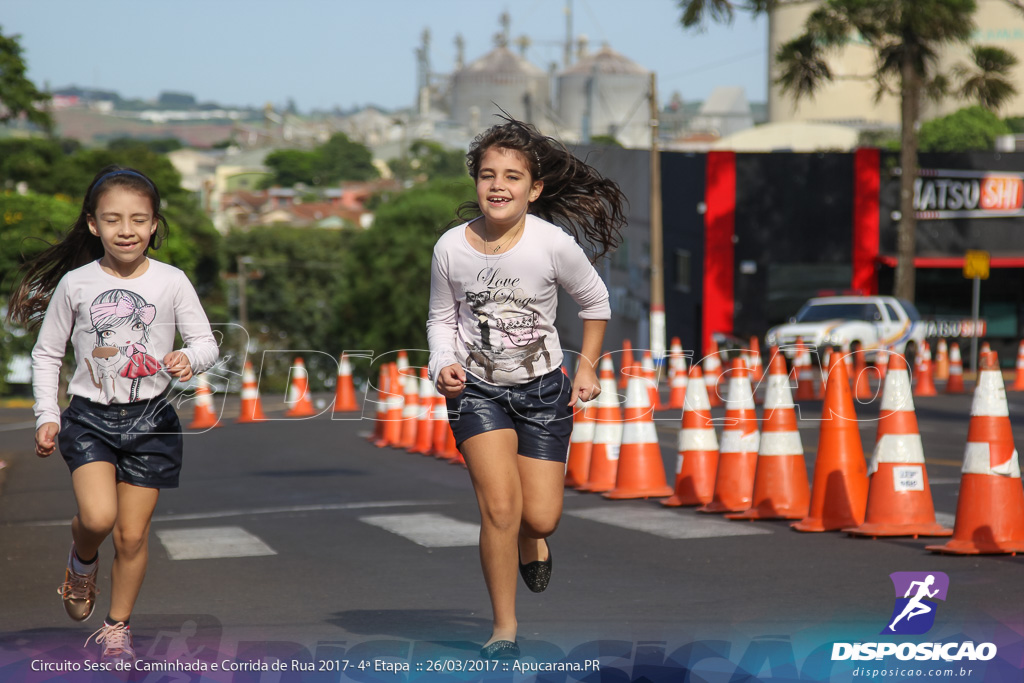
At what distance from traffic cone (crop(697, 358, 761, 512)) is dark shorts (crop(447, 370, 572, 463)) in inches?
182

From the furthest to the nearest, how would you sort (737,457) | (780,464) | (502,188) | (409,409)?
1. (409,409)
2. (737,457)
3. (780,464)
4. (502,188)

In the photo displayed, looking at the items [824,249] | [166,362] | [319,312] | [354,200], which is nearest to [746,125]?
[354,200]

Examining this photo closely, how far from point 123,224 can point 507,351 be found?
A: 149 centimetres

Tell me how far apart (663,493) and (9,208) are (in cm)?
3869

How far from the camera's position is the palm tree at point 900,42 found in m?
33.8

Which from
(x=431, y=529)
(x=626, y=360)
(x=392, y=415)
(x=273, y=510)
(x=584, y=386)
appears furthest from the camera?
(x=392, y=415)

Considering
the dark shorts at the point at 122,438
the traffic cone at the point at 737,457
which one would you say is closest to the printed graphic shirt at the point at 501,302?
the dark shorts at the point at 122,438

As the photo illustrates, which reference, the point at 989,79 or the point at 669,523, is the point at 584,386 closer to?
the point at 669,523

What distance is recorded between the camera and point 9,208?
4503cm

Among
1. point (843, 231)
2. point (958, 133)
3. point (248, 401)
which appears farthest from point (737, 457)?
point (958, 133)

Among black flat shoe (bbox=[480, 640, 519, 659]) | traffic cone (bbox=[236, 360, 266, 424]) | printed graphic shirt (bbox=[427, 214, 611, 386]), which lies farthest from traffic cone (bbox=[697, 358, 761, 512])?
traffic cone (bbox=[236, 360, 266, 424])

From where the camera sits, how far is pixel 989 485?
24.8ft

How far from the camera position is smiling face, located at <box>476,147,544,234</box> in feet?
16.8

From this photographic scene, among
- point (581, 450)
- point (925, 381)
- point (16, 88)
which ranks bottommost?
point (925, 381)
